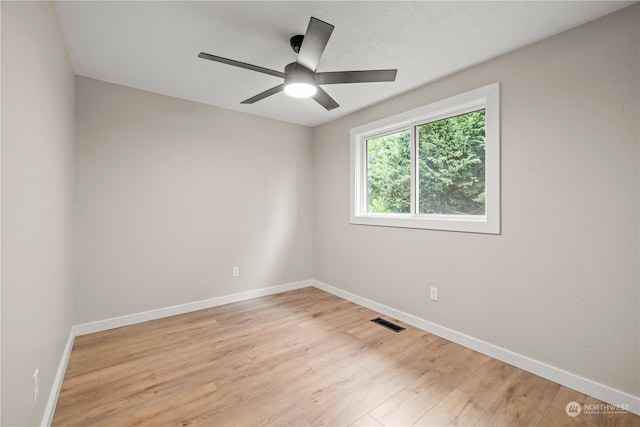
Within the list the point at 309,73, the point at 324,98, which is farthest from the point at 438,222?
the point at 309,73

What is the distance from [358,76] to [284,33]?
2.07ft

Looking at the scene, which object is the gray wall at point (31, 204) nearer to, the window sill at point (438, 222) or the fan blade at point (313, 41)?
the fan blade at point (313, 41)

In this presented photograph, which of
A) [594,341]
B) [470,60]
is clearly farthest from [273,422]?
[470,60]

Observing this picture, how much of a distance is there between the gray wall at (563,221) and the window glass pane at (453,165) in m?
0.26

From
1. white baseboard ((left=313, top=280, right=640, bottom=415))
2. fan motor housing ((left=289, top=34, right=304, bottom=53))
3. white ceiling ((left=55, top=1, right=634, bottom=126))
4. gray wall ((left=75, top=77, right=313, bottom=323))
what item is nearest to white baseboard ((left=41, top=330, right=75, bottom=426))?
gray wall ((left=75, top=77, right=313, bottom=323))

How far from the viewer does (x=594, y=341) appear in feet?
6.08

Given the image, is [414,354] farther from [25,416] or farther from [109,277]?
[109,277]

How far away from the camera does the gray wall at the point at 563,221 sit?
5.71ft

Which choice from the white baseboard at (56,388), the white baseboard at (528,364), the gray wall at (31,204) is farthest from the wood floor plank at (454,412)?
the white baseboard at (56,388)

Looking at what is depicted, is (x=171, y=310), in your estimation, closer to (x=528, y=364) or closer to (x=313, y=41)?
(x=313, y=41)

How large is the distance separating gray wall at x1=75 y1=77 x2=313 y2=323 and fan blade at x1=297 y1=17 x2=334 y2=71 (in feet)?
6.65

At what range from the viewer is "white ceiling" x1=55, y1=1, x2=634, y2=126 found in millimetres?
1748

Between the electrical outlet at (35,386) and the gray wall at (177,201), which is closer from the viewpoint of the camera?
the electrical outlet at (35,386)

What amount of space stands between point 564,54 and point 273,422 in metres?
3.01
